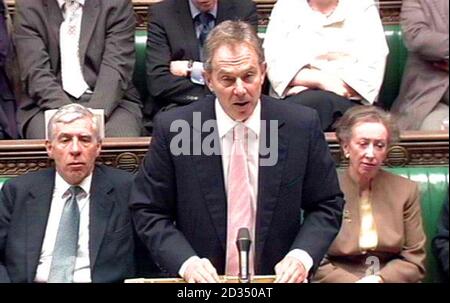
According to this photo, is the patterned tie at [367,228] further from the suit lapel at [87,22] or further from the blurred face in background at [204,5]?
the suit lapel at [87,22]

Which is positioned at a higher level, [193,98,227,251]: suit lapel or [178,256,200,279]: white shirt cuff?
[193,98,227,251]: suit lapel

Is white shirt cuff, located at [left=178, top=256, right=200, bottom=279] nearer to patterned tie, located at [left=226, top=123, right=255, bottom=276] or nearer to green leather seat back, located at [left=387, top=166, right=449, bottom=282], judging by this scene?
patterned tie, located at [left=226, top=123, right=255, bottom=276]

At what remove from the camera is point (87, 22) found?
3.34m

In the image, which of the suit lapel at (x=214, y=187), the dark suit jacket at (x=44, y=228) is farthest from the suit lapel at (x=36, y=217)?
the suit lapel at (x=214, y=187)

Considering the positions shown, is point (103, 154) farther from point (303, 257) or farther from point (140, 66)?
point (303, 257)

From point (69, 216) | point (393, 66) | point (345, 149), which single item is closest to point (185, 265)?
point (69, 216)

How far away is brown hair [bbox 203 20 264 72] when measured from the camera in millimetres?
2547

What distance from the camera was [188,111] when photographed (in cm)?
263

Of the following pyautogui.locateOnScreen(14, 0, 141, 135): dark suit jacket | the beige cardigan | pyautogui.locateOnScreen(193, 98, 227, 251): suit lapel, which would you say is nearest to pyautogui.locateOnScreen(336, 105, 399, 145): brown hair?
the beige cardigan

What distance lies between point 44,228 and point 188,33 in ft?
2.75

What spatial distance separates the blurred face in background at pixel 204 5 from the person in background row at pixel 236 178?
0.73 m

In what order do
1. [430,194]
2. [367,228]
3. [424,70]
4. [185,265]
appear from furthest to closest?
[424,70] → [430,194] → [367,228] → [185,265]

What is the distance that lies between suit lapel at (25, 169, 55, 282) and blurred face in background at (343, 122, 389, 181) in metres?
0.73
